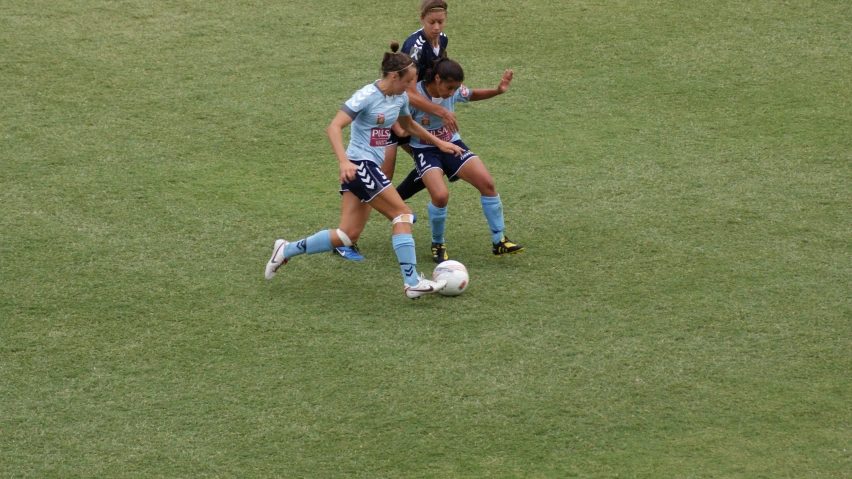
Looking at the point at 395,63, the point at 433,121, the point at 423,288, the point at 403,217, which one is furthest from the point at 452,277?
the point at 395,63

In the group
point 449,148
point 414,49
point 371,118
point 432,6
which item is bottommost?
point 449,148

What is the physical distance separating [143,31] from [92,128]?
7.90ft

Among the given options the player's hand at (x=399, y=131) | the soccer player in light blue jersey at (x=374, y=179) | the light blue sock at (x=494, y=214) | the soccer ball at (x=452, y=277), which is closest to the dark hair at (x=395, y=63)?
the soccer player in light blue jersey at (x=374, y=179)

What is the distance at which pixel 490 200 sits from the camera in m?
7.16

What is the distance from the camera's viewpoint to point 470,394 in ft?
18.2

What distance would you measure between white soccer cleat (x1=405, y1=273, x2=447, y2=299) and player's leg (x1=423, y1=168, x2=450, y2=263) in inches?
29.3

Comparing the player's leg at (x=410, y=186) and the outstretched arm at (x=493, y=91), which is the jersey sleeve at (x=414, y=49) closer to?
the outstretched arm at (x=493, y=91)

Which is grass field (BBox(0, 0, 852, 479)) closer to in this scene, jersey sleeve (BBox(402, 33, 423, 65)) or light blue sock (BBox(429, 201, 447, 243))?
light blue sock (BBox(429, 201, 447, 243))

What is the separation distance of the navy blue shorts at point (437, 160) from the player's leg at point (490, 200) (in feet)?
0.15

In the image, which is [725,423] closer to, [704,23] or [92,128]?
[92,128]

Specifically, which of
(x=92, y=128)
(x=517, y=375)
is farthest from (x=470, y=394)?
(x=92, y=128)

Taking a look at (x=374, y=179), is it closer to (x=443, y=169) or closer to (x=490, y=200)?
(x=443, y=169)

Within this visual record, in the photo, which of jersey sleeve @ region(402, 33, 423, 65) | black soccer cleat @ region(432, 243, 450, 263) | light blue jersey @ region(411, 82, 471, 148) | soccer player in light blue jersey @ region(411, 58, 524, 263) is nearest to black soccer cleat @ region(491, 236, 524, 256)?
soccer player in light blue jersey @ region(411, 58, 524, 263)

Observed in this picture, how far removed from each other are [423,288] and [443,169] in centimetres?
118
